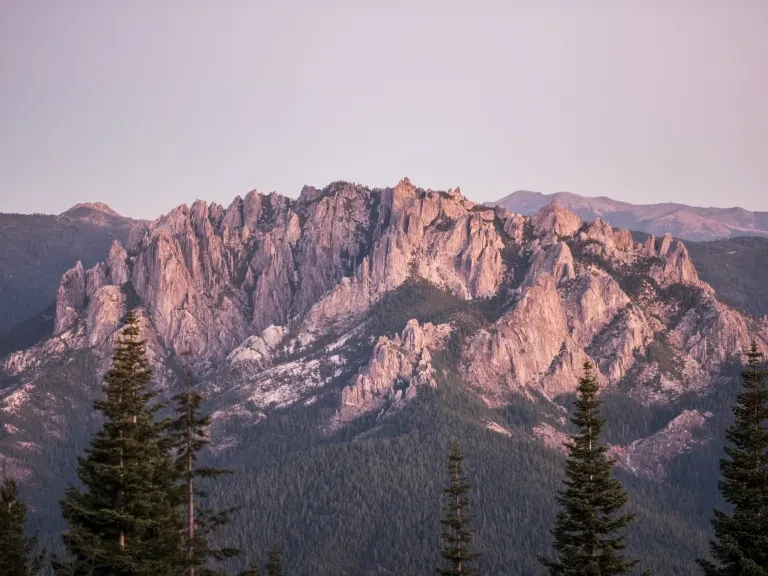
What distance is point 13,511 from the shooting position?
76.6 m

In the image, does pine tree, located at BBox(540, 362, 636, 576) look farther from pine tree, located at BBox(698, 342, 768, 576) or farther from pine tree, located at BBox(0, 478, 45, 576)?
pine tree, located at BBox(0, 478, 45, 576)

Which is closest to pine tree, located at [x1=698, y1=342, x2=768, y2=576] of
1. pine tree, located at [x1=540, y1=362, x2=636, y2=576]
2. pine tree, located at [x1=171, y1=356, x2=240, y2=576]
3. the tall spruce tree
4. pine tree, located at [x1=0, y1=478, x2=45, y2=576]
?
pine tree, located at [x1=540, y1=362, x2=636, y2=576]

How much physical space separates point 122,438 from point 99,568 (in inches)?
294

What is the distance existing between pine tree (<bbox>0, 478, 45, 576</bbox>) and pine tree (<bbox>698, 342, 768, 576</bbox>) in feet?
161

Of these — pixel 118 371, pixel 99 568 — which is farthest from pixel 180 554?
pixel 118 371

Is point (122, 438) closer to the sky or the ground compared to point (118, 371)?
closer to the ground

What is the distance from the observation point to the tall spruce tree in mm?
54125

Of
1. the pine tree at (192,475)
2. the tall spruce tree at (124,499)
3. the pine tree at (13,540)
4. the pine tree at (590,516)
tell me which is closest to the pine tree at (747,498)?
the pine tree at (590,516)

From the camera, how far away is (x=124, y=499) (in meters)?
55.0

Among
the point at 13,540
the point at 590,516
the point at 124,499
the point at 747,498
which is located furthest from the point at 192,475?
the point at 747,498

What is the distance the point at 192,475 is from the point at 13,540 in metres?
25.0

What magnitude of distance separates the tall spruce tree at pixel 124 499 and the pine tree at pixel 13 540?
18499 mm

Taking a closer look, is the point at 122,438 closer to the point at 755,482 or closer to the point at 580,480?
the point at 580,480

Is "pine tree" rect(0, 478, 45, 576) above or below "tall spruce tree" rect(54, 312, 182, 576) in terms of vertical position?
below
